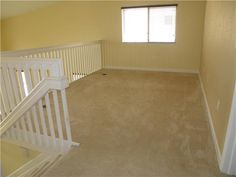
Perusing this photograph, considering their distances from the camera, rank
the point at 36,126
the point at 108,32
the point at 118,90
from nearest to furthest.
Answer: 1. the point at 36,126
2. the point at 118,90
3. the point at 108,32

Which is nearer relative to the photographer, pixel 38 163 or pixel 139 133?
pixel 38 163

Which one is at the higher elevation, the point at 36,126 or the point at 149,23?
the point at 149,23

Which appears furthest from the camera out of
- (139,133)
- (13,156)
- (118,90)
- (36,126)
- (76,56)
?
(76,56)

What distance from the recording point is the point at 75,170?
1.82 m

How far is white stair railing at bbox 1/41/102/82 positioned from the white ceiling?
8.11ft

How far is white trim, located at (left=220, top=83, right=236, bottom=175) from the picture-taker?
5.17 feet

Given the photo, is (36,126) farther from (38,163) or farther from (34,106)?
(38,163)

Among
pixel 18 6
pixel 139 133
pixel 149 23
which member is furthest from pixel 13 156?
pixel 18 6

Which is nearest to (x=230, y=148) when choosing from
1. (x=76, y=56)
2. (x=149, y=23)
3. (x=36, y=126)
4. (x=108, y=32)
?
(x=36, y=126)

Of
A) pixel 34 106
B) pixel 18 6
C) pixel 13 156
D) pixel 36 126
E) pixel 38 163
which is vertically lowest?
pixel 13 156

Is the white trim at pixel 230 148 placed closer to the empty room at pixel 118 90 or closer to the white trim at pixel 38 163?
the empty room at pixel 118 90

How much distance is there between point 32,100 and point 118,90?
240 cm

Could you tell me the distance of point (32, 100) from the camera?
1995 millimetres

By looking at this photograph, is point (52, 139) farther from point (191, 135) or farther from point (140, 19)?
point (140, 19)
